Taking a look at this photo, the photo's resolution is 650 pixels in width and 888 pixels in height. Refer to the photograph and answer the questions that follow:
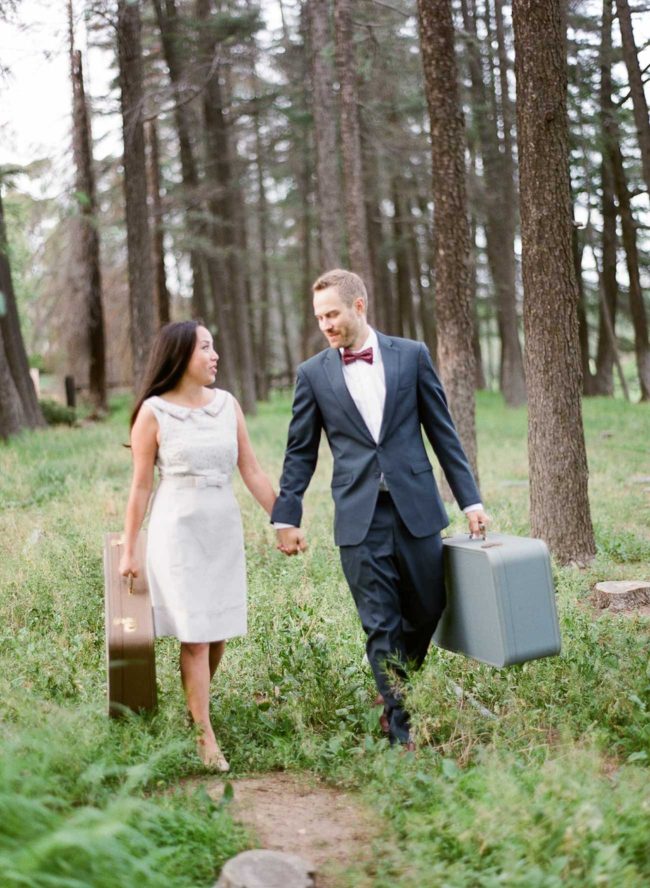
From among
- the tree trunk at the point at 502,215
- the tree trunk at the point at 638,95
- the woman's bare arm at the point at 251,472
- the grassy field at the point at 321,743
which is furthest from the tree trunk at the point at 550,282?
the tree trunk at the point at 502,215

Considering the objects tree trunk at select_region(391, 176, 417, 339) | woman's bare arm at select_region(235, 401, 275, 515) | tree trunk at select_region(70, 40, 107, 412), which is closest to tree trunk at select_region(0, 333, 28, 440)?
tree trunk at select_region(70, 40, 107, 412)

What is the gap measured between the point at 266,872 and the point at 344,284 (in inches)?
109

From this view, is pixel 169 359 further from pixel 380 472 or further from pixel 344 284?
pixel 380 472

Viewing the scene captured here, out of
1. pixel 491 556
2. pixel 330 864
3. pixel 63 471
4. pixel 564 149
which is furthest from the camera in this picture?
pixel 63 471

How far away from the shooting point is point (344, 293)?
5.16 meters

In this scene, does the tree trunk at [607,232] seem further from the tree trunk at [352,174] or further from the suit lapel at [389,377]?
the suit lapel at [389,377]

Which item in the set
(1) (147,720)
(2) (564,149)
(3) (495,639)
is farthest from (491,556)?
(2) (564,149)

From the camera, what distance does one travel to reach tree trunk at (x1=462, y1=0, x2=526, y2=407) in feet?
82.6

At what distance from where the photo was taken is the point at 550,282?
8.63 meters

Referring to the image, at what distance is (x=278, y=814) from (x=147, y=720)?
0.97 metres

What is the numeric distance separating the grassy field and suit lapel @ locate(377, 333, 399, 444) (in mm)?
1305

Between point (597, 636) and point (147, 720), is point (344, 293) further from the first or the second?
point (597, 636)

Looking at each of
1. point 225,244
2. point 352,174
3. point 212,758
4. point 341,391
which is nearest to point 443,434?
point 341,391

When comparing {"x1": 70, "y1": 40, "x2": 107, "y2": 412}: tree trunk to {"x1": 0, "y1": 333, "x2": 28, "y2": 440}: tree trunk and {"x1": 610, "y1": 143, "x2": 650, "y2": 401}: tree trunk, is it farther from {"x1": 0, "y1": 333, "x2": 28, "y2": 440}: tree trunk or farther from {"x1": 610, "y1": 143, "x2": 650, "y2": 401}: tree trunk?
{"x1": 610, "y1": 143, "x2": 650, "y2": 401}: tree trunk
